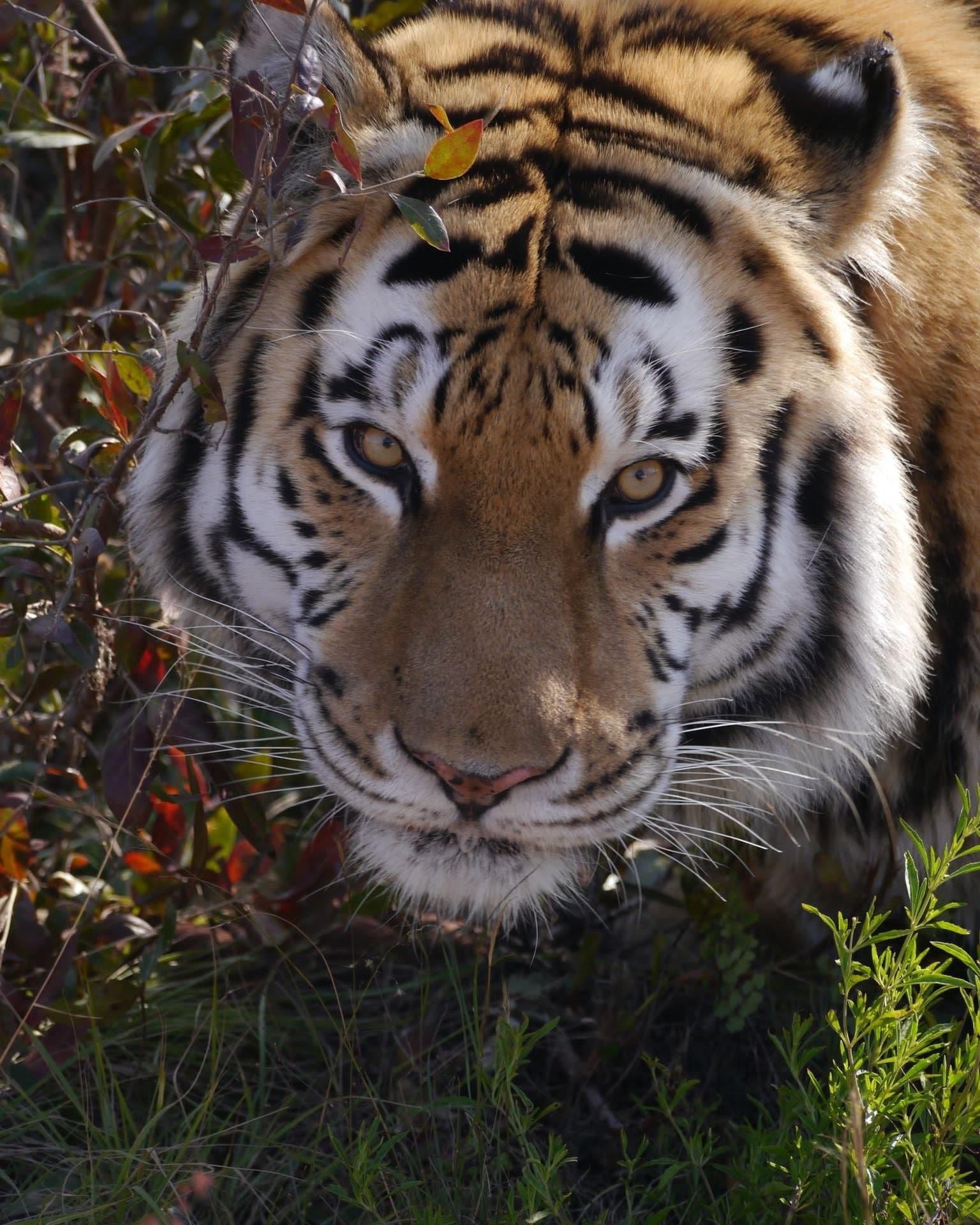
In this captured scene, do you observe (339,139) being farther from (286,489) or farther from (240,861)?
(240,861)

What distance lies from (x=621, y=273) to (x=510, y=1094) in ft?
3.66

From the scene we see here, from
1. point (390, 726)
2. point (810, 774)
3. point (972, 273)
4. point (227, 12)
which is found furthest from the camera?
point (227, 12)

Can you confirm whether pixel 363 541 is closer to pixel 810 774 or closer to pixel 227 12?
pixel 810 774

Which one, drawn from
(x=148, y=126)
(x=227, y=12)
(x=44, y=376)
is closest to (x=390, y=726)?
(x=148, y=126)

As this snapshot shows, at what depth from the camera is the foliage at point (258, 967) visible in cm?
173

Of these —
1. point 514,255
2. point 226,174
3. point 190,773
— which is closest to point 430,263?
point 514,255

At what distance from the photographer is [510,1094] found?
5.86ft

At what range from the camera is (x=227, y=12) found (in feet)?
12.9

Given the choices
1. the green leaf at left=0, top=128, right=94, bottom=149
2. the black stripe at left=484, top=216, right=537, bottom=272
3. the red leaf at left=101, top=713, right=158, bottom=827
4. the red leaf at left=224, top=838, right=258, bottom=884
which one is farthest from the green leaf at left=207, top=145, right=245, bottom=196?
the red leaf at left=224, top=838, right=258, bottom=884

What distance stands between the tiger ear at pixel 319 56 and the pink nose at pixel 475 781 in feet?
3.05

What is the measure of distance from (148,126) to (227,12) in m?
1.61

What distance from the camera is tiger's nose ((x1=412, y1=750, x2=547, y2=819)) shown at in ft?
5.72

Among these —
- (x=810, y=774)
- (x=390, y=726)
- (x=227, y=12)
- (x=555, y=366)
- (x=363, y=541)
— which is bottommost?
(x=810, y=774)

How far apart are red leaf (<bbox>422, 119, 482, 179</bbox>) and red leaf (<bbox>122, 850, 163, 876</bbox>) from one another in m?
1.36
